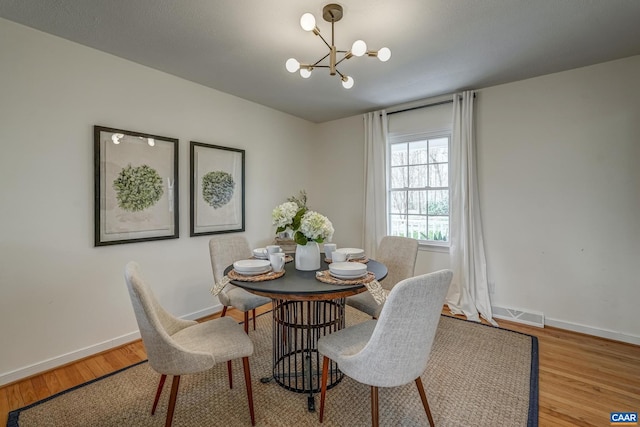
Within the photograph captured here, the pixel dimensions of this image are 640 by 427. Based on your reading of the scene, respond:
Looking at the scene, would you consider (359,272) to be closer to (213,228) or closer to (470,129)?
(213,228)

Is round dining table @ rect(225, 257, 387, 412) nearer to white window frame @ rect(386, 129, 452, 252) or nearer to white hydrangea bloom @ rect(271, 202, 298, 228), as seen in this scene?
white hydrangea bloom @ rect(271, 202, 298, 228)

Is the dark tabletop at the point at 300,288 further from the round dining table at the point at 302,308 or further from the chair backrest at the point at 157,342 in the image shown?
the chair backrest at the point at 157,342

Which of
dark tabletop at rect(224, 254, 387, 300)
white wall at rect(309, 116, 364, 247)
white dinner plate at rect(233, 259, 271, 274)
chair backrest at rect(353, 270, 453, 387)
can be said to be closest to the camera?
chair backrest at rect(353, 270, 453, 387)

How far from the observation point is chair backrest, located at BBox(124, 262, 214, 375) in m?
1.34

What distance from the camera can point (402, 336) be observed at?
1301mm

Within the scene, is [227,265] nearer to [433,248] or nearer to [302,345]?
[302,345]

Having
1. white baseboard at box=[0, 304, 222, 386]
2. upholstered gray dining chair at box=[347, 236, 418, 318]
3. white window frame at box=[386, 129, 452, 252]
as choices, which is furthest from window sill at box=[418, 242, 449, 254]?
white baseboard at box=[0, 304, 222, 386]

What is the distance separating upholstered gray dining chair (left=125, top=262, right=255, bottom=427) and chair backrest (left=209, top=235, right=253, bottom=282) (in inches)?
29.8

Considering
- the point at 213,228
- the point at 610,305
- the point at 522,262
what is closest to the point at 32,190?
the point at 213,228

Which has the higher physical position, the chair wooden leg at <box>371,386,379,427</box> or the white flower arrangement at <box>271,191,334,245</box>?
the white flower arrangement at <box>271,191,334,245</box>

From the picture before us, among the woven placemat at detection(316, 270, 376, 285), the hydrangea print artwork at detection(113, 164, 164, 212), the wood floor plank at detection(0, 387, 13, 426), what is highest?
the hydrangea print artwork at detection(113, 164, 164, 212)

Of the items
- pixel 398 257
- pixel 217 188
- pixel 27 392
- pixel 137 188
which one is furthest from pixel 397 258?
pixel 27 392

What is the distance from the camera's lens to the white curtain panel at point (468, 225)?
321 cm

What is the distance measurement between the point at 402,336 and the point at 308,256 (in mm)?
869
